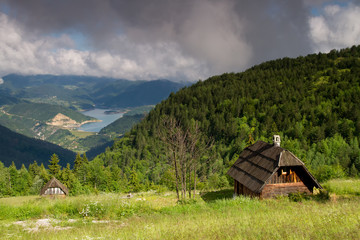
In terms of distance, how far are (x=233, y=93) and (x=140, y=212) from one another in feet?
364

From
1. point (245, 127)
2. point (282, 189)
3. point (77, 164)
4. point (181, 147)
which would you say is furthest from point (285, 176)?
point (77, 164)

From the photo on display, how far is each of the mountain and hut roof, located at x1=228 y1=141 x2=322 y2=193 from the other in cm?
2981

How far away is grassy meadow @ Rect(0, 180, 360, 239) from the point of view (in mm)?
6771

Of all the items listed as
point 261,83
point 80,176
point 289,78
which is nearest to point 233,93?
point 261,83

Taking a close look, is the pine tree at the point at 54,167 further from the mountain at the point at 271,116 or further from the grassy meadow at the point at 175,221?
the grassy meadow at the point at 175,221

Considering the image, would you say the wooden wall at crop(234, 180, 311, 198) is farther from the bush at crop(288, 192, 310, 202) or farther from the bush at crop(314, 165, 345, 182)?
the bush at crop(314, 165, 345, 182)

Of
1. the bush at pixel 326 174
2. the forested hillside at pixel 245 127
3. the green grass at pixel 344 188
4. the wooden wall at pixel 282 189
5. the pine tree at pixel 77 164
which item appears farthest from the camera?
the pine tree at pixel 77 164

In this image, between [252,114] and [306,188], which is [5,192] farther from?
[252,114]

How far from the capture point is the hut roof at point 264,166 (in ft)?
70.5

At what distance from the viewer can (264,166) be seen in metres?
22.7

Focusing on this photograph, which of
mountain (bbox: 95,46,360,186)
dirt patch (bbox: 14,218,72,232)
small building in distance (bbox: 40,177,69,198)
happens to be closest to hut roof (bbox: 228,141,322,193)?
dirt patch (bbox: 14,218,72,232)

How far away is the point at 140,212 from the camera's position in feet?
40.5

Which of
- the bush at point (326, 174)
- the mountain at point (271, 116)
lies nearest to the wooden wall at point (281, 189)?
the bush at point (326, 174)

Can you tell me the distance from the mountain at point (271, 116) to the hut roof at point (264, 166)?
1174 inches
